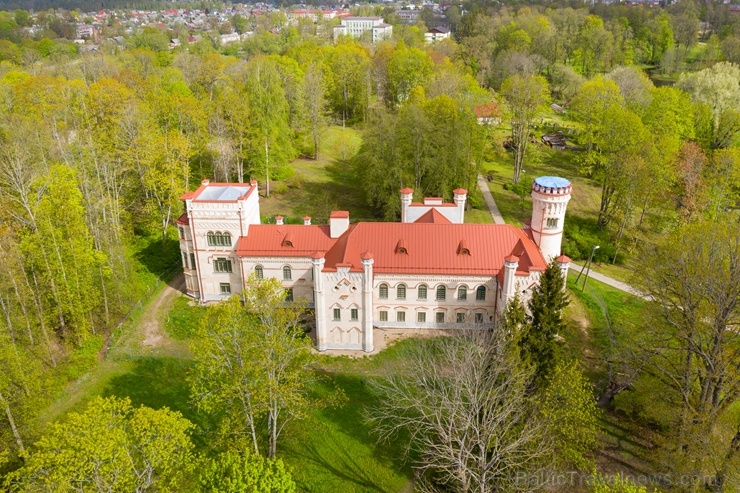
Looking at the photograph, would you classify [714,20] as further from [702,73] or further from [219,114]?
[219,114]

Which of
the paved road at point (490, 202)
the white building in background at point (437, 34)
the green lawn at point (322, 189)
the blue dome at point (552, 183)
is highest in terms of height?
the white building in background at point (437, 34)

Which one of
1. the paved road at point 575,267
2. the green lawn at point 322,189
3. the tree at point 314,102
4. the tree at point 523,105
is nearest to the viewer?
the paved road at point 575,267

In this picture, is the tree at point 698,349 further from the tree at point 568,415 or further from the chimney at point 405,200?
the chimney at point 405,200

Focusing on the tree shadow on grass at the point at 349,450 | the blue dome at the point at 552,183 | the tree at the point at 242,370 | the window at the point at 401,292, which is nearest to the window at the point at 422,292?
the window at the point at 401,292

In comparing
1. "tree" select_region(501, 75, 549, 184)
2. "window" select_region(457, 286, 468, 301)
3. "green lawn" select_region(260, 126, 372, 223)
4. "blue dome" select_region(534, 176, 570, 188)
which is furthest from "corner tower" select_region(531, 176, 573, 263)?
"tree" select_region(501, 75, 549, 184)

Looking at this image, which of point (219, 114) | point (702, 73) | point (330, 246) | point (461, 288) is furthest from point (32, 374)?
point (702, 73)

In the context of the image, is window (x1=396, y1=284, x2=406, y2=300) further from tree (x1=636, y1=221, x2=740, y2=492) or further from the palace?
tree (x1=636, y1=221, x2=740, y2=492)
